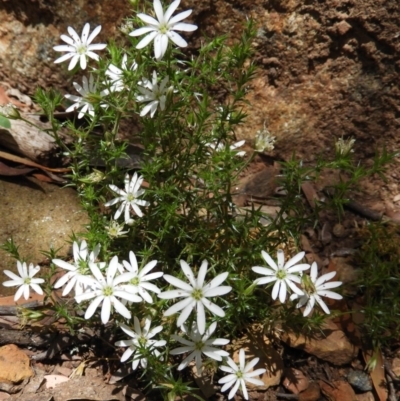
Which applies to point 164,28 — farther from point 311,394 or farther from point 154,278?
point 311,394

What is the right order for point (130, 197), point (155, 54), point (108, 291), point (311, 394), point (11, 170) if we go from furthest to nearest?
point (11, 170), point (311, 394), point (130, 197), point (108, 291), point (155, 54)

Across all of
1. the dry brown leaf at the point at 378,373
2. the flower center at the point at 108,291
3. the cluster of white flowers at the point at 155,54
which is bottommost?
the dry brown leaf at the point at 378,373

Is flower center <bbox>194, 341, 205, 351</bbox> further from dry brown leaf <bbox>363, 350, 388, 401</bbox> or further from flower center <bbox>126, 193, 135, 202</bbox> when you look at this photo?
dry brown leaf <bbox>363, 350, 388, 401</bbox>

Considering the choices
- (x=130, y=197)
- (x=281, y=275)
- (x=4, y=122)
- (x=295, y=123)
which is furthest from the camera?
(x=295, y=123)

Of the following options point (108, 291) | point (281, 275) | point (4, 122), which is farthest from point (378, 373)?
point (4, 122)

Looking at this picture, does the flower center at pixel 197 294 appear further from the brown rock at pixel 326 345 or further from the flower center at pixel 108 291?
the brown rock at pixel 326 345

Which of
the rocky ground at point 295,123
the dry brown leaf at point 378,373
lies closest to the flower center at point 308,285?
the rocky ground at point 295,123

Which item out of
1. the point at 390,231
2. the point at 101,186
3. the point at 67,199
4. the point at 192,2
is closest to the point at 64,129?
→ the point at 67,199

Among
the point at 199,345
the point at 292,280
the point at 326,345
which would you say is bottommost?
the point at 326,345
